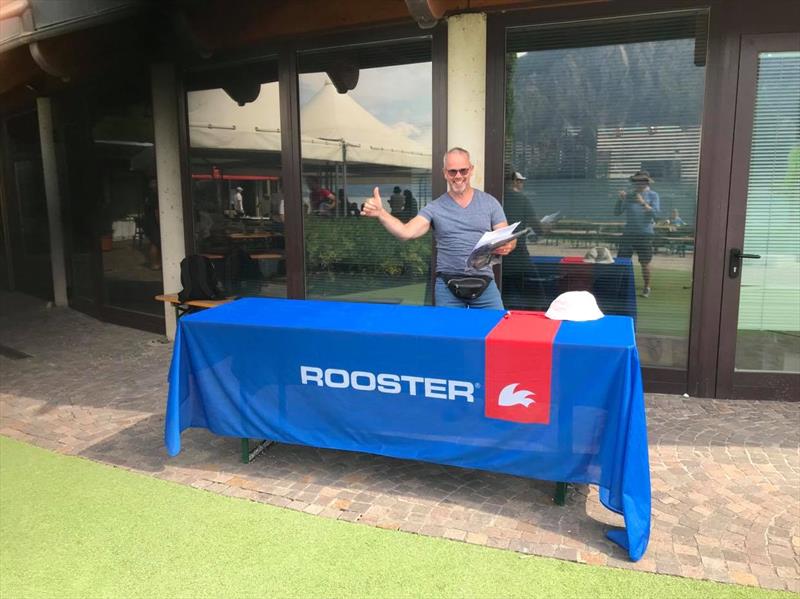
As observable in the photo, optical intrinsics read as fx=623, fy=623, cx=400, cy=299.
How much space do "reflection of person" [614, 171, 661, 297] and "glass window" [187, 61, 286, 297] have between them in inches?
121

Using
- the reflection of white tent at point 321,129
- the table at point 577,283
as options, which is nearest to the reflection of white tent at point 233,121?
the reflection of white tent at point 321,129

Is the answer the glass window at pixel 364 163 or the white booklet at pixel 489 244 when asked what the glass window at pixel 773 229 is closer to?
the white booklet at pixel 489 244

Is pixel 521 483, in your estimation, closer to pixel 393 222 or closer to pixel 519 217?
pixel 393 222

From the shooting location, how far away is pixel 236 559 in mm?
2666

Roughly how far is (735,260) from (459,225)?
2231 millimetres

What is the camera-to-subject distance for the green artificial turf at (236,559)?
96.9 inches

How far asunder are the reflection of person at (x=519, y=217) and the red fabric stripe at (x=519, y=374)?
225 cm

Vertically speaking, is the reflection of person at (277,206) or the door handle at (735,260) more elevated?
the reflection of person at (277,206)

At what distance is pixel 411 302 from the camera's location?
18.4 ft

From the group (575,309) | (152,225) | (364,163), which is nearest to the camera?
(575,309)

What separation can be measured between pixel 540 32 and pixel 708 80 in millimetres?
A: 1273

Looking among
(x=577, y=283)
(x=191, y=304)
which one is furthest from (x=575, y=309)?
(x=191, y=304)

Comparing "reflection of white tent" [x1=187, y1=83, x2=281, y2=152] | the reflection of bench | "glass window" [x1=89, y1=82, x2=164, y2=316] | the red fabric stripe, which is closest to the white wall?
"reflection of white tent" [x1=187, y1=83, x2=281, y2=152]

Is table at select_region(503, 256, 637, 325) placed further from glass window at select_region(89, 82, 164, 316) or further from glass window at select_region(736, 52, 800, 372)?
glass window at select_region(89, 82, 164, 316)
